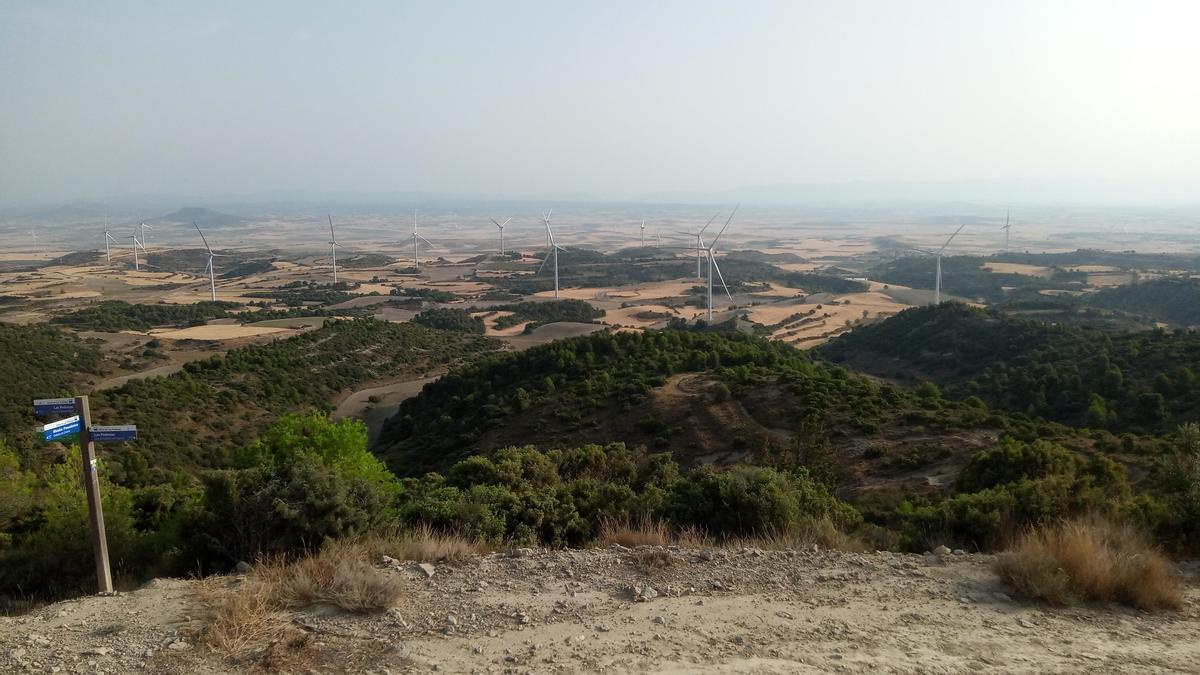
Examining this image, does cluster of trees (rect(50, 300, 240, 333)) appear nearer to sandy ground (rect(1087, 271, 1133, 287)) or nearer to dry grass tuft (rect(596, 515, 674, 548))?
dry grass tuft (rect(596, 515, 674, 548))

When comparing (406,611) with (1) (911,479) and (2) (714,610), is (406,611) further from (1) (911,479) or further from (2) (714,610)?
(1) (911,479)

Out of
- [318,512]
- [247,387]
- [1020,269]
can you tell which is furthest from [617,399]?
[1020,269]

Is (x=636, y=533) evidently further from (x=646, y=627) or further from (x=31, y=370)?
(x=31, y=370)

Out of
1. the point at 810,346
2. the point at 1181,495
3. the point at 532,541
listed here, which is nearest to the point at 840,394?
the point at 1181,495

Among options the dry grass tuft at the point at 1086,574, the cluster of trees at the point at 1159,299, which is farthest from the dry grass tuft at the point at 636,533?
the cluster of trees at the point at 1159,299

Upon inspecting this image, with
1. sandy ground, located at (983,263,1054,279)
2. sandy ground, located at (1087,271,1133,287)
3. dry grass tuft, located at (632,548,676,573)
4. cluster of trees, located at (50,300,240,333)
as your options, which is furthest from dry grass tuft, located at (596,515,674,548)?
sandy ground, located at (983,263,1054,279)

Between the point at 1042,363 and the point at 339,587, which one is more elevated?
the point at 339,587
